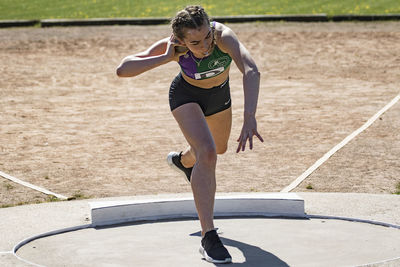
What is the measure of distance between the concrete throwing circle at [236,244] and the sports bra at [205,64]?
1.26 meters

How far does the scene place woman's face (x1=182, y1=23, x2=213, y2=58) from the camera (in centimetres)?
513

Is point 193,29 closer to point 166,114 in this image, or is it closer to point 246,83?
point 246,83

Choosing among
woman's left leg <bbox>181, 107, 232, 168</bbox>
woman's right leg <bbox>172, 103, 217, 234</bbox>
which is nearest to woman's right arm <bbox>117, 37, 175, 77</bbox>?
woman's right leg <bbox>172, 103, 217, 234</bbox>

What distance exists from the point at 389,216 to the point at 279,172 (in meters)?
2.30

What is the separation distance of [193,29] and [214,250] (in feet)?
4.94

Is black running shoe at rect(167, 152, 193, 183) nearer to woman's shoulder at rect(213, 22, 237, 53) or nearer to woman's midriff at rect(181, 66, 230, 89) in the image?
woman's midriff at rect(181, 66, 230, 89)

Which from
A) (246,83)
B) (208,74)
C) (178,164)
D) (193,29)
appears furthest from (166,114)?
(193,29)

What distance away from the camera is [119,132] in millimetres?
10680

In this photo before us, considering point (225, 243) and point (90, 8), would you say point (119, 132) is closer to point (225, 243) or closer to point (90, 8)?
point (225, 243)

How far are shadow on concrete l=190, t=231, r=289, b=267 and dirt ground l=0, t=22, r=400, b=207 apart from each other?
2189 mm

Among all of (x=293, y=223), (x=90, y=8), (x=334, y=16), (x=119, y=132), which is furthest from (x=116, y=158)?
(x=90, y=8)

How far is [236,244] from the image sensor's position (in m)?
5.62

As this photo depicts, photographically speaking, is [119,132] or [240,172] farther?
[119,132]

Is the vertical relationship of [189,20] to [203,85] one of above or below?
above
